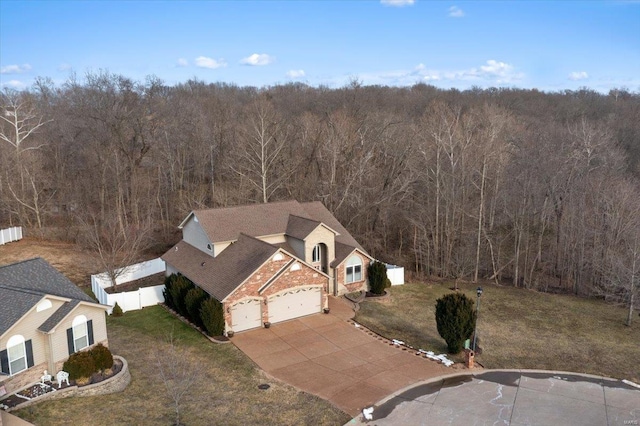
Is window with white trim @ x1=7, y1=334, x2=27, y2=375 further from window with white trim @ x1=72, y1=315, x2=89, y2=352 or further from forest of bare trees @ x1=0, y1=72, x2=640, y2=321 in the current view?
forest of bare trees @ x1=0, y1=72, x2=640, y2=321

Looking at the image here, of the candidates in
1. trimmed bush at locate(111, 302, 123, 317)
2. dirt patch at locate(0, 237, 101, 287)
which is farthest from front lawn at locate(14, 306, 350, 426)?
dirt patch at locate(0, 237, 101, 287)

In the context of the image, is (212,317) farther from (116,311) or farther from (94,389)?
(116,311)

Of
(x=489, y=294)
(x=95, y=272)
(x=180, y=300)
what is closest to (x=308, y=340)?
(x=180, y=300)

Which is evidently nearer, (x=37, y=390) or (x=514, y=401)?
(x=37, y=390)

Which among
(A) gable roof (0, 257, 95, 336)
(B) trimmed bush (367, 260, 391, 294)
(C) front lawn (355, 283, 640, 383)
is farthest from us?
(B) trimmed bush (367, 260, 391, 294)

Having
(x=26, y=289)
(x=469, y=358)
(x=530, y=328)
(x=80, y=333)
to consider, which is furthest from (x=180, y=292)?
(x=530, y=328)

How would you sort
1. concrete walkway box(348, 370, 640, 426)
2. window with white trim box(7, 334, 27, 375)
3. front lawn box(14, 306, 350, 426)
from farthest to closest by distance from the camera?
window with white trim box(7, 334, 27, 375), concrete walkway box(348, 370, 640, 426), front lawn box(14, 306, 350, 426)

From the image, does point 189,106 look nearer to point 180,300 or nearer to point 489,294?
point 180,300
